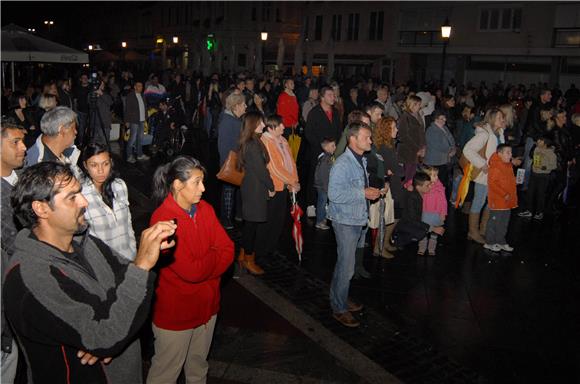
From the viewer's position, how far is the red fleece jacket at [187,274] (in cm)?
383

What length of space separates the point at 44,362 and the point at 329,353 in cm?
323

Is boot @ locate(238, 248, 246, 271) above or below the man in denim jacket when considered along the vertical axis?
below

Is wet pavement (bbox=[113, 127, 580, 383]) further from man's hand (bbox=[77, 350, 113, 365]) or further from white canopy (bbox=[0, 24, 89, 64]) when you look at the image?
white canopy (bbox=[0, 24, 89, 64])

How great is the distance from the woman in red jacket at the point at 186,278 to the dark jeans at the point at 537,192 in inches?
315

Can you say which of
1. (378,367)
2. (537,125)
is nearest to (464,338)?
(378,367)

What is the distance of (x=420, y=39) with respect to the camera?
38469 mm

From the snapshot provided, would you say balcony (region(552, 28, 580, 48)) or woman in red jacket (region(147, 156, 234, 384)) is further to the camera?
balcony (region(552, 28, 580, 48))

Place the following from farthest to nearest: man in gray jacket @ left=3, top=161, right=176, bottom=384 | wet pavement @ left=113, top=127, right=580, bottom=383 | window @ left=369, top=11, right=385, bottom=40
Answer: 1. window @ left=369, top=11, right=385, bottom=40
2. wet pavement @ left=113, top=127, right=580, bottom=383
3. man in gray jacket @ left=3, top=161, right=176, bottom=384

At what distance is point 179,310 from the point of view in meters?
3.88

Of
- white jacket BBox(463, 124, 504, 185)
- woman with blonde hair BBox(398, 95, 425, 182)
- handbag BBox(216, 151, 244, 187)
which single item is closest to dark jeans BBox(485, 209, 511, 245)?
white jacket BBox(463, 124, 504, 185)

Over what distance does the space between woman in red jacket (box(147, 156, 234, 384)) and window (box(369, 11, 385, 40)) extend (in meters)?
39.2

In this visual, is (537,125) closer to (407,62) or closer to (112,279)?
(112,279)

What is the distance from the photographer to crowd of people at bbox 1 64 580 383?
2.58 metres

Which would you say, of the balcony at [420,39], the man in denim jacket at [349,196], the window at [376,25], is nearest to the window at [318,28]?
the window at [376,25]
